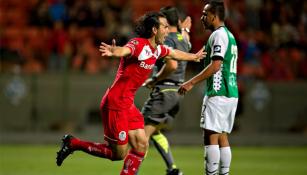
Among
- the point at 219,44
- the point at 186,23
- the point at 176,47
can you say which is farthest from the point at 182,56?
the point at 186,23

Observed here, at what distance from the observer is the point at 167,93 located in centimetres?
1171

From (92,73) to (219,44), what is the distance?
1097 centimetres

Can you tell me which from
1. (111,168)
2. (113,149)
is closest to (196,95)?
(111,168)

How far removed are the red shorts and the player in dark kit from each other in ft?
6.08

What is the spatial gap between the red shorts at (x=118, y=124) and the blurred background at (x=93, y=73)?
9657 mm

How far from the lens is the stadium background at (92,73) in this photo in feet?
66.3

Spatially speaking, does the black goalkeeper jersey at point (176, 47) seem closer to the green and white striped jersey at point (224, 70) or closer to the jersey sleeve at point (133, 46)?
the green and white striped jersey at point (224, 70)

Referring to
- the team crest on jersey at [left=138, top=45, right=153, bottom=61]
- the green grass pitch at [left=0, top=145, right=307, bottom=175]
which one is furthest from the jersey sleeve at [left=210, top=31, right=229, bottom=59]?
the green grass pitch at [left=0, top=145, right=307, bottom=175]

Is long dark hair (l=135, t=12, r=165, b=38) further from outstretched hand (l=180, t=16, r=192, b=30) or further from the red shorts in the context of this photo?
outstretched hand (l=180, t=16, r=192, b=30)

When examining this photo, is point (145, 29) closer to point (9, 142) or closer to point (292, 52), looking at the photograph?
point (9, 142)

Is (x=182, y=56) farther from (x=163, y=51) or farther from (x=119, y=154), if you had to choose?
(x=119, y=154)

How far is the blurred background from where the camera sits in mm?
20219

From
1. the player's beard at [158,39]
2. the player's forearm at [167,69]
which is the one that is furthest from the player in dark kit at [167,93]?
the player's beard at [158,39]

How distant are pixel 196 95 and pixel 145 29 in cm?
1112
